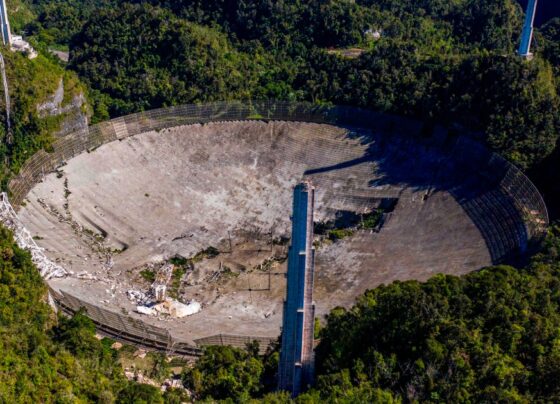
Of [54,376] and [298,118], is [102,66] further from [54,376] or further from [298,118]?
[54,376]

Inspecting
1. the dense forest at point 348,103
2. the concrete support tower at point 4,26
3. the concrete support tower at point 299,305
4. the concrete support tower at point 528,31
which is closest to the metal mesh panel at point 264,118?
the dense forest at point 348,103

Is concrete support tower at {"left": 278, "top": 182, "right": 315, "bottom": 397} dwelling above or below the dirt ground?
below

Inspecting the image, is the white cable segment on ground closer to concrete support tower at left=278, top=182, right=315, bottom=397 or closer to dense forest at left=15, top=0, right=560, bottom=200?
concrete support tower at left=278, top=182, right=315, bottom=397

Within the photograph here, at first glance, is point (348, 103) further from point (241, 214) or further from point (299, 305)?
point (299, 305)

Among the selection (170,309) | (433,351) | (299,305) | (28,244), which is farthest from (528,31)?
(28,244)

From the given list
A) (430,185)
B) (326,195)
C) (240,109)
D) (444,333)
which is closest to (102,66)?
(240,109)

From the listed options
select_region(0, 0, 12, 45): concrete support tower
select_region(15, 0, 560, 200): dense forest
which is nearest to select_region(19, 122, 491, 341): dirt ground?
select_region(15, 0, 560, 200): dense forest

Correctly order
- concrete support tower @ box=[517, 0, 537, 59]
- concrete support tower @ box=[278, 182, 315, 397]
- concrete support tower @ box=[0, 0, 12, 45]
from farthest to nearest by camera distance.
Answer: concrete support tower @ box=[0, 0, 12, 45] < concrete support tower @ box=[517, 0, 537, 59] < concrete support tower @ box=[278, 182, 315, 397]
